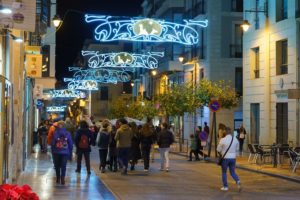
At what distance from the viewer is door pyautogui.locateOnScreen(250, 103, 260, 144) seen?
3194cm

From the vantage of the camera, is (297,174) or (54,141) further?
(297,174)

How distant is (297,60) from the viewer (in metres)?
26.8

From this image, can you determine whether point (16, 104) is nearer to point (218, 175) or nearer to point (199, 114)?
point (218, 175)

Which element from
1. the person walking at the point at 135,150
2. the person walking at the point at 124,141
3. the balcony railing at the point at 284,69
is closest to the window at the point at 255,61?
the balcony railing at the point at 284,69

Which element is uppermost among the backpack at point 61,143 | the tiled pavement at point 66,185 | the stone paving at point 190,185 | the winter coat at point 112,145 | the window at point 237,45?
the window at point 237,45

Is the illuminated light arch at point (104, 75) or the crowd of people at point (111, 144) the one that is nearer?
the crowd of people at point (111, 144)

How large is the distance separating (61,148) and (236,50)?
28.0 meters

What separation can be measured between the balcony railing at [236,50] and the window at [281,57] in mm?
12501

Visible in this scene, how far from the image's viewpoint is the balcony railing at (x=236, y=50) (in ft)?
137

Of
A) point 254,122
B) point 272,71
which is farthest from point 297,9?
point 254,122

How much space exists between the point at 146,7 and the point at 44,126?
137 ft

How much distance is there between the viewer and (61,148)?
15.7 m

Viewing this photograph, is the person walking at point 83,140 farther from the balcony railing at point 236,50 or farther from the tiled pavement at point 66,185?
the balcony railing at point 236,50

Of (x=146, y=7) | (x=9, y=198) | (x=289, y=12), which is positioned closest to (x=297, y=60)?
(x=289, y=12)
